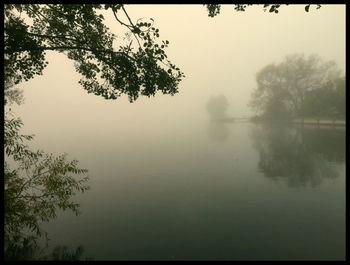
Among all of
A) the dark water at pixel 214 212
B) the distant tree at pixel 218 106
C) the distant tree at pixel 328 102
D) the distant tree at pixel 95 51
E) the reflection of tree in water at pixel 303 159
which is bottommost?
the dark water at pixel 214 212

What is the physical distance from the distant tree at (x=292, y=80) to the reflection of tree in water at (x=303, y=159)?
112ft

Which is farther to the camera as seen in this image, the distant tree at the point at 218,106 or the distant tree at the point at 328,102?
the distant tree at the point at 218,106

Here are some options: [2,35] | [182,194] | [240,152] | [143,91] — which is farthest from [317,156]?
[2,35]

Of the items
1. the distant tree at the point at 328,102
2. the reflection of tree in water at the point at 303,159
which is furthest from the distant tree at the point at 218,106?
the reflection of tree in water at the point at 303,159

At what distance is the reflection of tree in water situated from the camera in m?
26.9

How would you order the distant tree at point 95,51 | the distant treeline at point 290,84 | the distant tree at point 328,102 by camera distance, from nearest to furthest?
1. the distant tree at point 95,51
2. the distant tree at point 328,102
3. the distant treeline at point 290,84

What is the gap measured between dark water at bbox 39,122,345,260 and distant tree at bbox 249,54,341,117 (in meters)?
48.8

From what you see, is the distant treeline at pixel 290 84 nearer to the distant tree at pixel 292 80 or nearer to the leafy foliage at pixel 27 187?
the distant tree at pixel 292 80

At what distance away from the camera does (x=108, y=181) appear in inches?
1146

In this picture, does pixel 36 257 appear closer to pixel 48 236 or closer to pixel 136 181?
pixel 48 236

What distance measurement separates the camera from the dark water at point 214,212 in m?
14.1

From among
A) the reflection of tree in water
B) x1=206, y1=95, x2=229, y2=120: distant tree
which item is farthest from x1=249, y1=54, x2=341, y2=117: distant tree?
x1=206, y1=95, x2=229, y2=120: distant tree

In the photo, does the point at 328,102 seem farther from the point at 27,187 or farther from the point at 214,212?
the point at 27,187

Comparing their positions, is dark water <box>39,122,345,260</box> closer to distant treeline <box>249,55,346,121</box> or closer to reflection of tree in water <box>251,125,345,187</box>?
reflection of tree in water <box>251,125,345,187</box>
